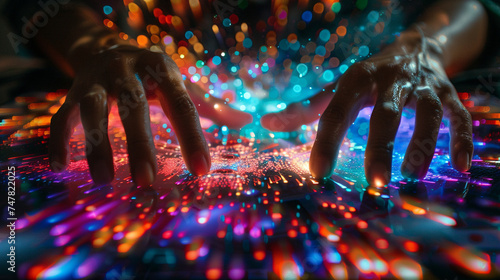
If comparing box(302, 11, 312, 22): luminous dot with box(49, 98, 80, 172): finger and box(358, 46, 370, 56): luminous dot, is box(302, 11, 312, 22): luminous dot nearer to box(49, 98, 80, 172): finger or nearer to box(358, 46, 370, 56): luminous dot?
box(358, 46, 370, 56): luminous dot

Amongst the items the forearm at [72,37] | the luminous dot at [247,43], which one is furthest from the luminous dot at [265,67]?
the forearm at [72,37]

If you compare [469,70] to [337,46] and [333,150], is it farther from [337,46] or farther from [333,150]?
[333,150]

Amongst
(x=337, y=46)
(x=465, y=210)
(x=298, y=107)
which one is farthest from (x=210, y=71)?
(x=465, y=210)

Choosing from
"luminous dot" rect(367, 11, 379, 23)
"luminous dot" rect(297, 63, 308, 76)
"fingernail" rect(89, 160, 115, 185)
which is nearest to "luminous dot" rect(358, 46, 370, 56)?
"luminous dot" rect(367, 11, 379, 23)

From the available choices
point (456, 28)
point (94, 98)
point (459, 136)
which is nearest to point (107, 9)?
point (94, 98)

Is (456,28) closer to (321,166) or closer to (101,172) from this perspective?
(321,166)

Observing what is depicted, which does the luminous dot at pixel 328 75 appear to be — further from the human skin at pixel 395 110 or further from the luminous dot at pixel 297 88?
the human skin at pixel 395 110
